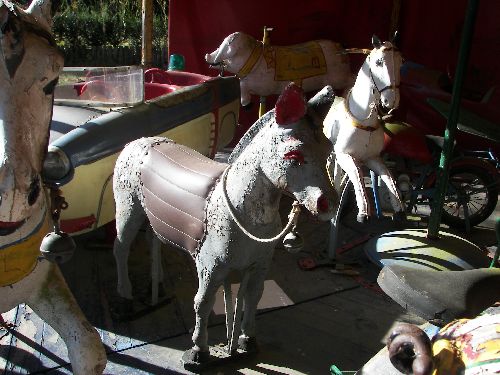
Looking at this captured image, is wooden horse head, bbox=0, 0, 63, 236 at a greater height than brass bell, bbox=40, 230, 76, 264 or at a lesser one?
greater

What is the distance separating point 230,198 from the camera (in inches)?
95.0

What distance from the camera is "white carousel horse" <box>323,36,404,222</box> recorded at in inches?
147

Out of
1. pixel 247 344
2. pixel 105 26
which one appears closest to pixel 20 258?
pixel 247 344

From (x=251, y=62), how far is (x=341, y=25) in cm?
227

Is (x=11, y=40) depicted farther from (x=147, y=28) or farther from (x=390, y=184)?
(x=147, y=28)

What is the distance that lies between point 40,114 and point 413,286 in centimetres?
126

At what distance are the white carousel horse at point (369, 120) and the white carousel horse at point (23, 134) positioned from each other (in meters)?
2.38

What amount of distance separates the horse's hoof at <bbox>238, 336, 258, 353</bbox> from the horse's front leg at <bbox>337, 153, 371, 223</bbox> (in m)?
1.10

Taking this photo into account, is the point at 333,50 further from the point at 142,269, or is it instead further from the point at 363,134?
the point at 142,269

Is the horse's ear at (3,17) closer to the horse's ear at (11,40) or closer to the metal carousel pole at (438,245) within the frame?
the horse's ear at (11,40)

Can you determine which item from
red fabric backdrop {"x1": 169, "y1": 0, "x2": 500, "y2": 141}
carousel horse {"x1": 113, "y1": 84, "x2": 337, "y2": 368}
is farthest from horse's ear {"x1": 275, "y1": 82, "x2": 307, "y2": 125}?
red fabric backdrop {"x1": 169, "y1": 0, "x2": 500, "y2": 141}

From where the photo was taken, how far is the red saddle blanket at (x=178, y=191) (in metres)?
2.58

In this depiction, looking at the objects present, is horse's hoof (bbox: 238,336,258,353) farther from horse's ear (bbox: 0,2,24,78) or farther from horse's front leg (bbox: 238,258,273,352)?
horse's ear (bbox: 0,2,24,78)

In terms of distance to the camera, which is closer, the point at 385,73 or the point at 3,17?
the point at 3,17
